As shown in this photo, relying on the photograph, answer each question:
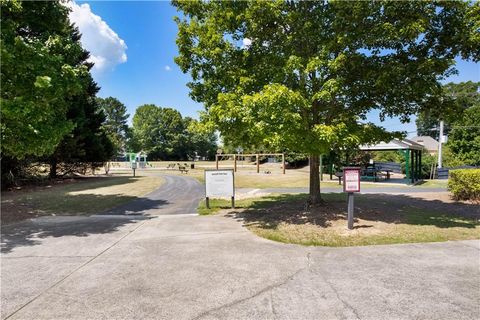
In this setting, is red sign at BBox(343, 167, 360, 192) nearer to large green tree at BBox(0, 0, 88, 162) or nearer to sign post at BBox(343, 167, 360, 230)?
sign post at BBox(343, 167, 360, 230)

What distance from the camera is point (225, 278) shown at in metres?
4.77

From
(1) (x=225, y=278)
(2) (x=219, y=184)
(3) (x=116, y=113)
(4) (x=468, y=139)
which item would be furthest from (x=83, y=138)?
→ (3) (x=116, y=113)

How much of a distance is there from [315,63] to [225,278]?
5472 millimetres

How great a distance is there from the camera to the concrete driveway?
3805 millimetres

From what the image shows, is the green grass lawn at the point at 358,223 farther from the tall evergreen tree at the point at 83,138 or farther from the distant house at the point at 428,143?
the distant house at the point at 428,143

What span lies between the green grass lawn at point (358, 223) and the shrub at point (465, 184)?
4.21 feet

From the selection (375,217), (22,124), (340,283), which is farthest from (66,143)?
(340,283)

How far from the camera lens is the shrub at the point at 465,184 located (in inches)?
456

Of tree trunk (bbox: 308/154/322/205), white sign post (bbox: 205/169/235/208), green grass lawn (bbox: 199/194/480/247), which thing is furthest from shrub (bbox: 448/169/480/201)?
white sign post (bbox: 205/169/235/208)

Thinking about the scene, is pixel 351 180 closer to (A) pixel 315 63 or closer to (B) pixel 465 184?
(A) pixel 315 63

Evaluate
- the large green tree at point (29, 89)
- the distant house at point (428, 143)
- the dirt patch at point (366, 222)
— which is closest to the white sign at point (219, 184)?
the dirt patch at point (366, 222)

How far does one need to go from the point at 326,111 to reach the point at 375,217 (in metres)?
3.47

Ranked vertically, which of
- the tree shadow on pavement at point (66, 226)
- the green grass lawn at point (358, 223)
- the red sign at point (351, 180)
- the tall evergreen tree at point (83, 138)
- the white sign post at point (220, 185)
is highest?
the tall evergreen tree at point (83, 138)

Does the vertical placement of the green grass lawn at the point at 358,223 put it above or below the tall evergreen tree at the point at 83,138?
below
